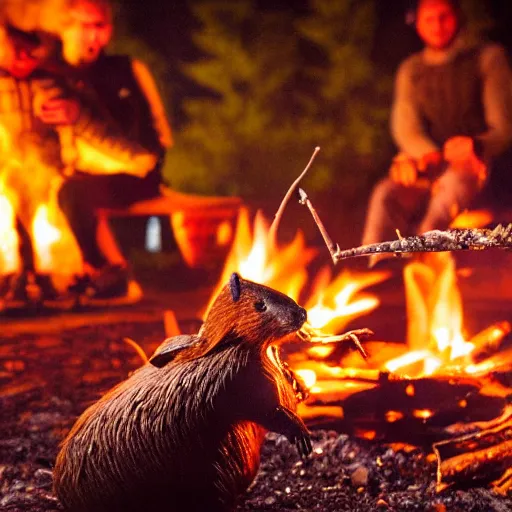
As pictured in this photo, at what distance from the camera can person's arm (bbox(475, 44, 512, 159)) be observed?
5655mm

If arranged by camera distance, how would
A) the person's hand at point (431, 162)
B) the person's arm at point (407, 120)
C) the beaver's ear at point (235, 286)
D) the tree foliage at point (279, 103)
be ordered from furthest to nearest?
the tree foliage at point (279, 103) < the person's arm at point (407, 120) < the person's hand at point (431, 162) < the beaver's ear at point (235, 286)

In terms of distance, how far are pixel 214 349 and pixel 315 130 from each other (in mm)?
4004

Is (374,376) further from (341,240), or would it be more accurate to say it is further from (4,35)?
(4,35)

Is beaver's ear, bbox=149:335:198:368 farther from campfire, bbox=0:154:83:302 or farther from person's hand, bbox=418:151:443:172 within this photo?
person's hand, bbox=418:151:443:172

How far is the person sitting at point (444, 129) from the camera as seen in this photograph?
558 centimetres

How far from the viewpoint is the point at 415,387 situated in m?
3.72

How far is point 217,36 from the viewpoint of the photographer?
6.08m

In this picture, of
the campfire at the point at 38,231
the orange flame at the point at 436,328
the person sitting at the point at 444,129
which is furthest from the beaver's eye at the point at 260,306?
the campfire at the point at 38,231

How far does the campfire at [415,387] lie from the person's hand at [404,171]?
162 centimetres

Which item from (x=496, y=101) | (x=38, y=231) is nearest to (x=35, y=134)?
(x=38, y=231)

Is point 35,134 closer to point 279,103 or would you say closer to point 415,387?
point 279,103

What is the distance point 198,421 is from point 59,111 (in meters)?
3.65

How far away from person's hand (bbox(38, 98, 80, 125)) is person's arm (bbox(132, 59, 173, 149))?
584 mm

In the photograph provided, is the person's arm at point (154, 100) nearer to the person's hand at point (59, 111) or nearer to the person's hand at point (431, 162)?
the person's hand at point (59, 111)
